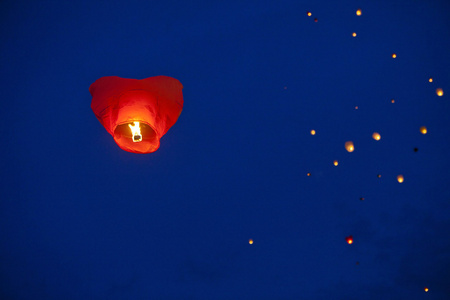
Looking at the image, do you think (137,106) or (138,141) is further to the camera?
(138,141)

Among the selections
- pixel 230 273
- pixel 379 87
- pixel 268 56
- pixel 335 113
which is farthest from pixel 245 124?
pixel 230 273

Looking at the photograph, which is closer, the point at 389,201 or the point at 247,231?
the point at 389,201

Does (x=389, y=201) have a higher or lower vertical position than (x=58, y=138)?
lower

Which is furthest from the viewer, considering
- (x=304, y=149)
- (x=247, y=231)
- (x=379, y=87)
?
(x=247, y=231)

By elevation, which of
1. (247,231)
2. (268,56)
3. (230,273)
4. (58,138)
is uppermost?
(268,56)

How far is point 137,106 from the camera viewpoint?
90.4 inches

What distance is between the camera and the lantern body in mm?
2303

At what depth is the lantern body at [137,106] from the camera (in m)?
2.30

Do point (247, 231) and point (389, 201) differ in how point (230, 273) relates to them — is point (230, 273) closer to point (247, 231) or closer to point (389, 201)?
point (247, 231)

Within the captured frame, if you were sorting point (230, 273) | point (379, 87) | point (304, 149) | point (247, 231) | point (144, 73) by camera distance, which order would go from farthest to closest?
point (230, 273)
point (247, 231)
point (304, 149)
point (379, 87)
point (144, 73)

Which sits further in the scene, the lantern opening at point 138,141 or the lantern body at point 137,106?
the lantern opening at point 138,141

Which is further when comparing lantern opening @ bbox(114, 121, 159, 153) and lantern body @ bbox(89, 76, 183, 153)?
lantern opening @ bbox(114, 121, 159, 153)

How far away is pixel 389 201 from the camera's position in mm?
7766

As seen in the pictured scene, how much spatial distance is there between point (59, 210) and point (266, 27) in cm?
638
